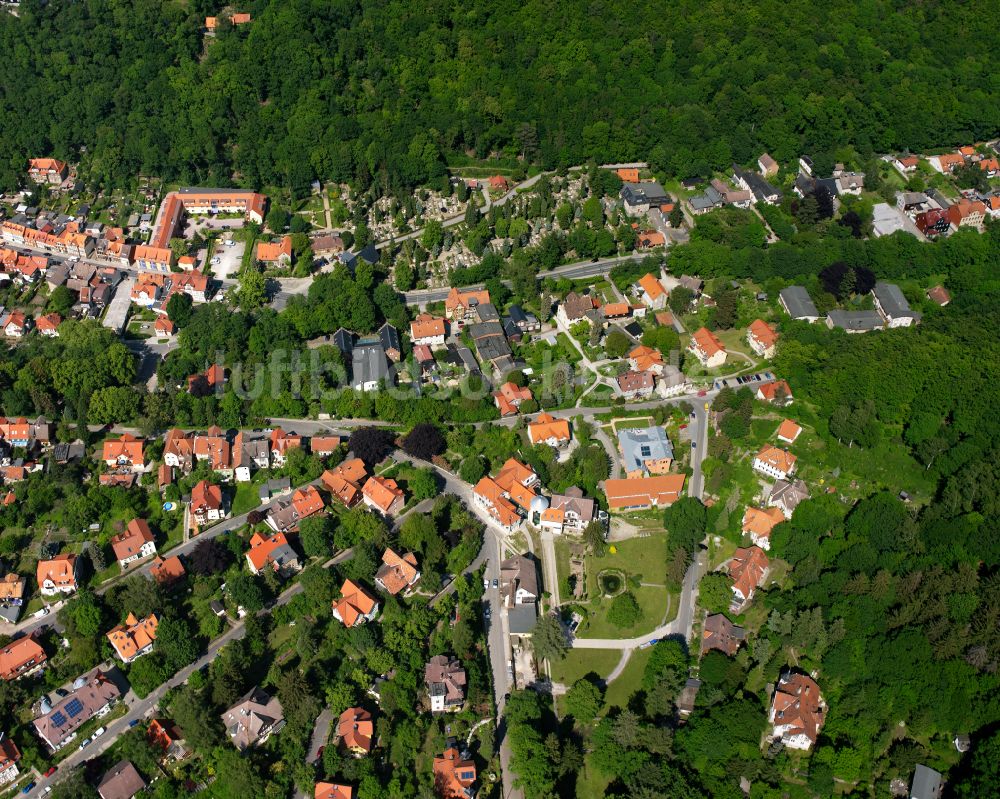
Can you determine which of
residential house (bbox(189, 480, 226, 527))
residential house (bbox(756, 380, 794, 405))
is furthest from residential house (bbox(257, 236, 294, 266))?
residential house (bbox(756, 380, 794, 405))

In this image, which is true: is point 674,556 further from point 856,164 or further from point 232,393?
point 856,164

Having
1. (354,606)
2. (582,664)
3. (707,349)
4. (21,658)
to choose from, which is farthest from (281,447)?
(707,349)

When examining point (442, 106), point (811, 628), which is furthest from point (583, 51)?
point (811, 628)

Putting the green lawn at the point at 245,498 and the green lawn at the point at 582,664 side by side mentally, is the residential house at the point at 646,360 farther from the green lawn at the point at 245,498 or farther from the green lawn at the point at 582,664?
the green lawn at the point at 245,498

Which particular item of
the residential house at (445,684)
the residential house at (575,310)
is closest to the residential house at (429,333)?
the residential house at (575,310)

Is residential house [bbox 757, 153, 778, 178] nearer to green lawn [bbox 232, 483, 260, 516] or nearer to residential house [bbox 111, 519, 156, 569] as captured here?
green lawn [bbox 232, 483, 260, 516]

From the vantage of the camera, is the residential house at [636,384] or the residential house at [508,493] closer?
the residential house at [508,493]

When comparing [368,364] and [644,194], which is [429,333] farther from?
[644,194]
